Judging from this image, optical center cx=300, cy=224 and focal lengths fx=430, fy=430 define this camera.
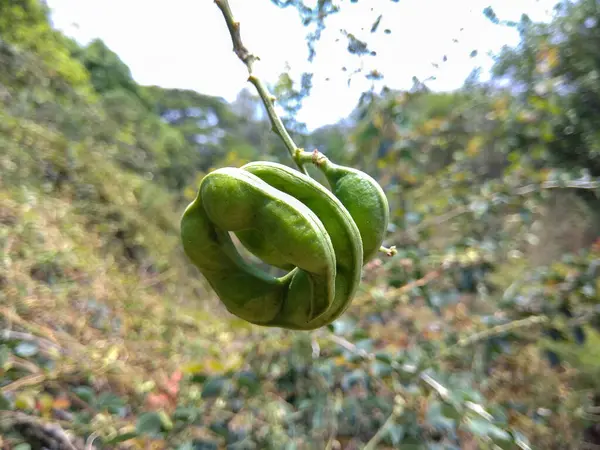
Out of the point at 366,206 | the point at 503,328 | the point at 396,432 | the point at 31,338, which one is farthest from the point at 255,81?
the point at 503,328

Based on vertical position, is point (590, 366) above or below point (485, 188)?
below

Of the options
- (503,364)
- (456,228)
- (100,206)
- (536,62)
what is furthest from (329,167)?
(100,206)

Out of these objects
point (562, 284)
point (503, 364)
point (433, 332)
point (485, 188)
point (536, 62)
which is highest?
point (536, 62)

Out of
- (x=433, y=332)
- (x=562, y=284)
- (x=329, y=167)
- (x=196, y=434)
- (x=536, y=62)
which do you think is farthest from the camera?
(x=433, y=332)

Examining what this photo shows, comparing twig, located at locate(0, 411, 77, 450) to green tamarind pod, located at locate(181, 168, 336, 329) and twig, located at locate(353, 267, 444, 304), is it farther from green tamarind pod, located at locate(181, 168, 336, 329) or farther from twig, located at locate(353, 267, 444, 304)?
twig, located at locate(353, 267, 444, 304)

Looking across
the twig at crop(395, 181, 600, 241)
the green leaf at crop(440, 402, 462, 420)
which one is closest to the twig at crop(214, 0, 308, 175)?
the green leaf at crop(440, 402, 462, 420)

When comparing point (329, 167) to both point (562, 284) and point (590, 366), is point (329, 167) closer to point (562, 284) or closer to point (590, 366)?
point (562, 284)

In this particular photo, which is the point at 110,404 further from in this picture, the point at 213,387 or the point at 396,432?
the point at 396,432
